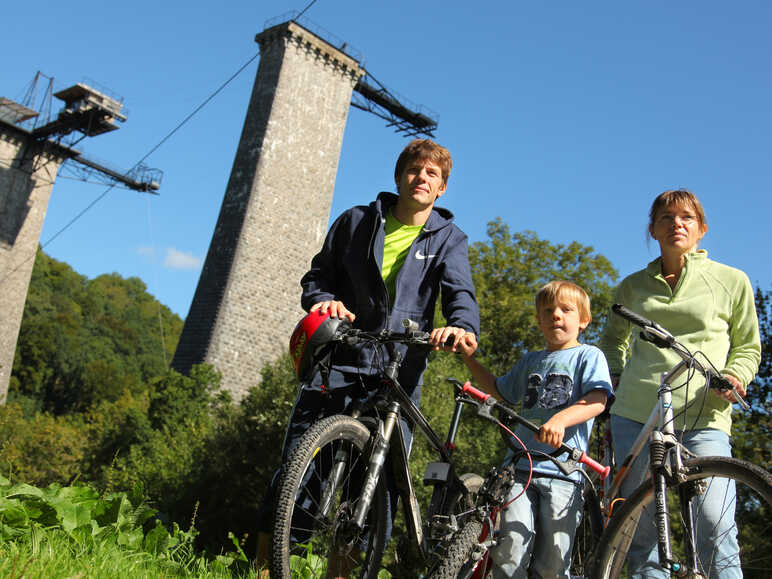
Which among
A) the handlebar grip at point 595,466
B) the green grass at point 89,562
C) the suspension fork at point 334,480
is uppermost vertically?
the handlebar grip at point 595,466

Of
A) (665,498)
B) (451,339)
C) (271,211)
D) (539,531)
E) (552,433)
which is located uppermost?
(271,211)

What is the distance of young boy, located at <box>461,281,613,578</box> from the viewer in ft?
9.35

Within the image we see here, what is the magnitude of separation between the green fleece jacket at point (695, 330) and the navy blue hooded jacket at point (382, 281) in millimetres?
780

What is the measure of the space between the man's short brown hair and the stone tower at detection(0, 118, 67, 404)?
107ft

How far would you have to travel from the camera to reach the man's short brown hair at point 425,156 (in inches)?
135

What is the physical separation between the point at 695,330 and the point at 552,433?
0.95m

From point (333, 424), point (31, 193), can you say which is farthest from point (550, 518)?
point (31, 193)

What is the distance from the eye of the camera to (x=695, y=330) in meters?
3.31

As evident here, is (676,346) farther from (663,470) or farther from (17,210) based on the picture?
(17,210)

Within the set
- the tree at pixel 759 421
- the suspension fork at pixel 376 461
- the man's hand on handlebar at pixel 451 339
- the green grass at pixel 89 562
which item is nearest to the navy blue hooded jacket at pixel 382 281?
the man's hand on handlebar at pixel 451 339

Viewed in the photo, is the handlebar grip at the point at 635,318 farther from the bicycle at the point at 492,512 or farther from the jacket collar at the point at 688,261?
the jacket collar at the point at 688,261

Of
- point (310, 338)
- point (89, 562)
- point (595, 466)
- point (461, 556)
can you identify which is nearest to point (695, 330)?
point (595, 466)

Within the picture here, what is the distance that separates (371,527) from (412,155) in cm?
164

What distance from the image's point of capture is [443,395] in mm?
23391
